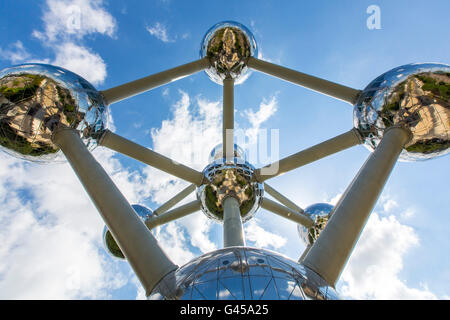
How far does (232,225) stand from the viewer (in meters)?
6.25

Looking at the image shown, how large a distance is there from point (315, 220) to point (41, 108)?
9035 millimetres

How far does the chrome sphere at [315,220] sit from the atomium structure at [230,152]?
76 cm

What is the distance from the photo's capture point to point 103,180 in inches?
152

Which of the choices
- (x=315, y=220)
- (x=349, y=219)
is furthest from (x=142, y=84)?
(x=315, y=220)

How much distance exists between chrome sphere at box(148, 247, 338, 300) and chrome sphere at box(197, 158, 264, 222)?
4.24 m

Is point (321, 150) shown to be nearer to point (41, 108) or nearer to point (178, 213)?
point (178, 213)

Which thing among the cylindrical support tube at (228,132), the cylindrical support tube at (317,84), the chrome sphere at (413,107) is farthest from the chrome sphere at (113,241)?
the chrome sphere at (413,107)

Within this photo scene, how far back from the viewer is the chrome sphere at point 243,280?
2.61 m

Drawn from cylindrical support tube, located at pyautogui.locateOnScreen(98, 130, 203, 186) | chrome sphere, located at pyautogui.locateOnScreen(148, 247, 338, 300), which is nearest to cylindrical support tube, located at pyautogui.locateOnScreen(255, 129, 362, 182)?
cylindrical support tube, located at pyautogui.locateOnScreen(98, 130, 203, 186)

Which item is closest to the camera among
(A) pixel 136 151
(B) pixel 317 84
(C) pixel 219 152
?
(A) pixel 136 151

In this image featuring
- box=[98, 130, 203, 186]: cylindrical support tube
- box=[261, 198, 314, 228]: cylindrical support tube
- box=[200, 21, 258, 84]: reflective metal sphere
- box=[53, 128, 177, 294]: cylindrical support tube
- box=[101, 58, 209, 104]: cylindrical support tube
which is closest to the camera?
box=[53, 128, 177, 294]: cylindrical support tube

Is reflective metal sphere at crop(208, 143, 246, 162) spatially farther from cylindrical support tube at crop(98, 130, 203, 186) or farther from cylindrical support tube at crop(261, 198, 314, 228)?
cylindrical support tube at crop(98, 130, 203, 186)

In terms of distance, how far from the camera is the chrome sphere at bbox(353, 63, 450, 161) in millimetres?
5168
